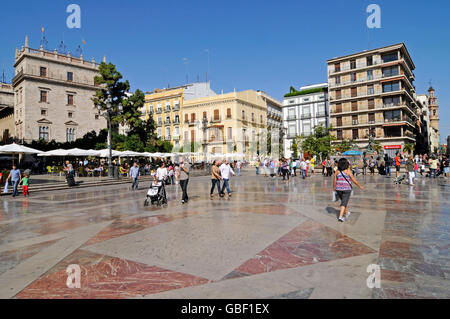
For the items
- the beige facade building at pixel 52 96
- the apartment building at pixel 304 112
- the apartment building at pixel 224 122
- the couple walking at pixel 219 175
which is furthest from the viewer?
the apartment building at pixel 304 112

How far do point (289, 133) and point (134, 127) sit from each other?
3011 cm

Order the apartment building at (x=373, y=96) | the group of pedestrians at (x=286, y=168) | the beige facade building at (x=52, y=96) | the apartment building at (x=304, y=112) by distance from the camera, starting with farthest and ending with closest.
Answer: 1. the apartment building at (x=304, y=112)
2. the apartment building at (x=373, y=96)
3. the beige facade building at (x=52, y=96)
4. the group of pedestrians at (x=286, y=168)

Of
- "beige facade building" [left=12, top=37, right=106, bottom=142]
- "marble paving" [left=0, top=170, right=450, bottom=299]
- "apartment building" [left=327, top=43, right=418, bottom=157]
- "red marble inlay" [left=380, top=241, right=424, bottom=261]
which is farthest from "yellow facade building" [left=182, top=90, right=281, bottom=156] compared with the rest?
"red marble inlay" [left=380, top=241, right=424, bottom=261]

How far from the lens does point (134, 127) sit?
34.8 meters

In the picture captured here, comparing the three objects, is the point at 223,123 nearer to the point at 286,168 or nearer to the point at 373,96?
the point at 373,96

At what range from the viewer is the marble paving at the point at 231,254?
2938 millimetres

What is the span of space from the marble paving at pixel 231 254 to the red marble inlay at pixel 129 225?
0.08 ft

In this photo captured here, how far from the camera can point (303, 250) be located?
4.13 meters

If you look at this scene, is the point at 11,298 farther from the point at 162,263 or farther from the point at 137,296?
the point at 162,263

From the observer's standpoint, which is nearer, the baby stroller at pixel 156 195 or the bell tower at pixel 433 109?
the baby stroller at pixel 156 195

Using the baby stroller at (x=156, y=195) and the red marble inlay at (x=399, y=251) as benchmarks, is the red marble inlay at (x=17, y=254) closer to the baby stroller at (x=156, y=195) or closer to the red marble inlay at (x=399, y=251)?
→ the baby stroller at (x=156, y=195)

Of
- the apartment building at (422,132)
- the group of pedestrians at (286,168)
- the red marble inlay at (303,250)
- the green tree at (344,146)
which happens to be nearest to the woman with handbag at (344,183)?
the red marble inlay at (303,250)

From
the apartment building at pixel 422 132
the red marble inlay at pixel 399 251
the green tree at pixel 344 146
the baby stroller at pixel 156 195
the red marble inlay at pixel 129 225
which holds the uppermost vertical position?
the apartment building at pixel 422 132
